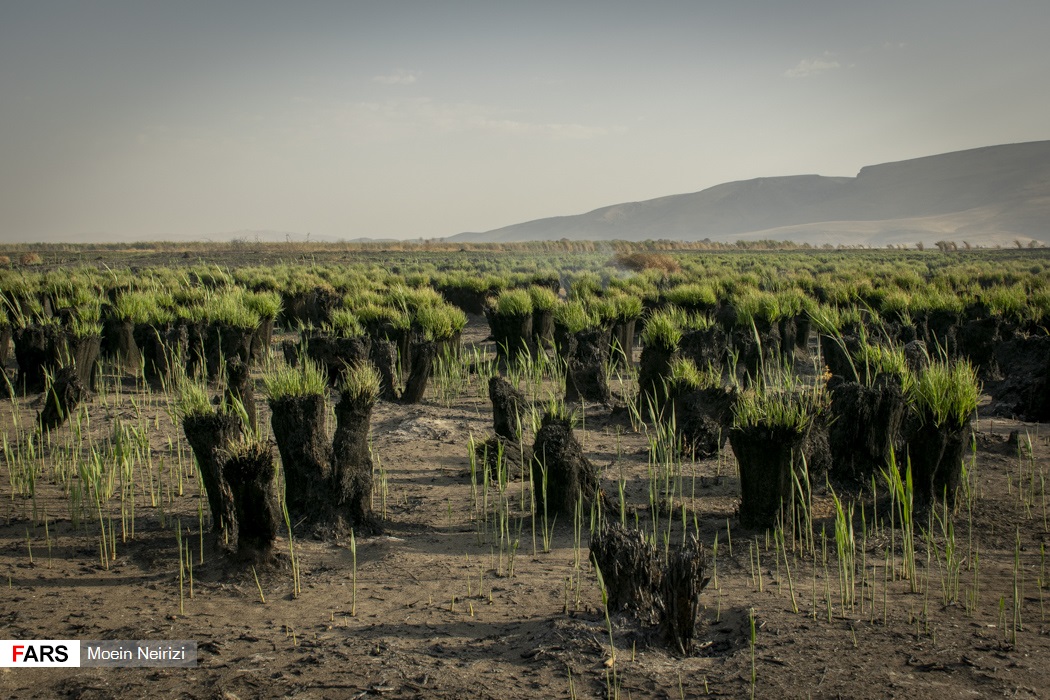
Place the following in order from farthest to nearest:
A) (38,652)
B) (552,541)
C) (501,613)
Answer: (552,541) → (501,613) → (38,652)

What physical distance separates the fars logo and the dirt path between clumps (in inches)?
3.7

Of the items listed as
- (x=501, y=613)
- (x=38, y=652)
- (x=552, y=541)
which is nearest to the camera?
(x=38, y=652)

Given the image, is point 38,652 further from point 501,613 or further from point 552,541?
point 552,541

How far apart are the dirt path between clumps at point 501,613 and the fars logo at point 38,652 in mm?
94

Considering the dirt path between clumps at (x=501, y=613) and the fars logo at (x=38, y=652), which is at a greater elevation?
the fars logo at (x=38, y=652)

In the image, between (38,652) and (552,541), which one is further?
(552,541)

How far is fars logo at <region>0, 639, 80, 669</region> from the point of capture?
10.6ft

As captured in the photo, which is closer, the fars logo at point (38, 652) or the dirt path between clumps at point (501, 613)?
the dirt path between clumps at point (501, 613)

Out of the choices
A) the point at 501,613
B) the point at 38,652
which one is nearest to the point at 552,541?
the point at 501,613

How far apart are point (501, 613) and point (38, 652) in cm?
202

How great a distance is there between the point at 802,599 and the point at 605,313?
7093mm

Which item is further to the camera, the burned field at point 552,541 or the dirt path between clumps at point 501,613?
the burned field at point 552,541

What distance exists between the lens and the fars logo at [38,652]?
10.6 ft

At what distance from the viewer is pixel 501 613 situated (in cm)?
370
